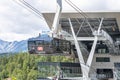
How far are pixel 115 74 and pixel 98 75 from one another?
103 inches

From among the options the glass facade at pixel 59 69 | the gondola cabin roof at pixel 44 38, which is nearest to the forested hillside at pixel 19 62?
the glass facade at pixel 59 69

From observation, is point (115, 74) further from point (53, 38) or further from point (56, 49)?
point (53, 38)

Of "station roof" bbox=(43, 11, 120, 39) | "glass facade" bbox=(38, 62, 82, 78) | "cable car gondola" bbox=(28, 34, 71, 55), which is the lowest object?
"glass facade" bbox=(38, 62, 82, 78)

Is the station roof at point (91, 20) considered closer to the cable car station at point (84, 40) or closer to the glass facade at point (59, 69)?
the cable car station at point (84, 40)

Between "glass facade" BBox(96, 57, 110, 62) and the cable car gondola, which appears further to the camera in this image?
"glass facade" BBox(96, 57, 110, 62)

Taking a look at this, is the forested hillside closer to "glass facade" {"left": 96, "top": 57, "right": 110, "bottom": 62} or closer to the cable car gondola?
"glass facade" {"left": 96, "top": 57, "right": 110, "bottom": 62}

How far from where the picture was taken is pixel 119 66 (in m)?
63.0

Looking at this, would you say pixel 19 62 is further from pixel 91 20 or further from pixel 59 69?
pixel 91 20

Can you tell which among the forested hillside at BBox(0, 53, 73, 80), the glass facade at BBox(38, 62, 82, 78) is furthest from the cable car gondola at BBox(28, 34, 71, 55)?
the forested hillside at BBox(0, 53, 73, 80)

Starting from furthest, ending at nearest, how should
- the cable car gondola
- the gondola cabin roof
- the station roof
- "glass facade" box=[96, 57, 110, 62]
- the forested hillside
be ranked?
the forested hillside, "glass facade" box=[96, 57, 110, 62], the station roof, the cable car gondola, the gondola cabin roof

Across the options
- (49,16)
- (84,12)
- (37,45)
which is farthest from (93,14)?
(37,45)

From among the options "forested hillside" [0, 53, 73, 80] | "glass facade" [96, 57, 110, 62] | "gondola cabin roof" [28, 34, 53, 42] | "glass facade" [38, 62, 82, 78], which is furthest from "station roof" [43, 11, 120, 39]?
"forested hillside" [0, 53, 73, 80]

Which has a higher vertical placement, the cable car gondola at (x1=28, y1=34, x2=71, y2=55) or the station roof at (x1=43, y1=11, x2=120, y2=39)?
the station roof at (x1=43, y1=11, x2=120, y2=39)

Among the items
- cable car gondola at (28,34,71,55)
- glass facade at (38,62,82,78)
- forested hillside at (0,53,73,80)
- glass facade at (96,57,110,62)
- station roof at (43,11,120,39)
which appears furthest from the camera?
forested hillside at (0,53,73,80)
